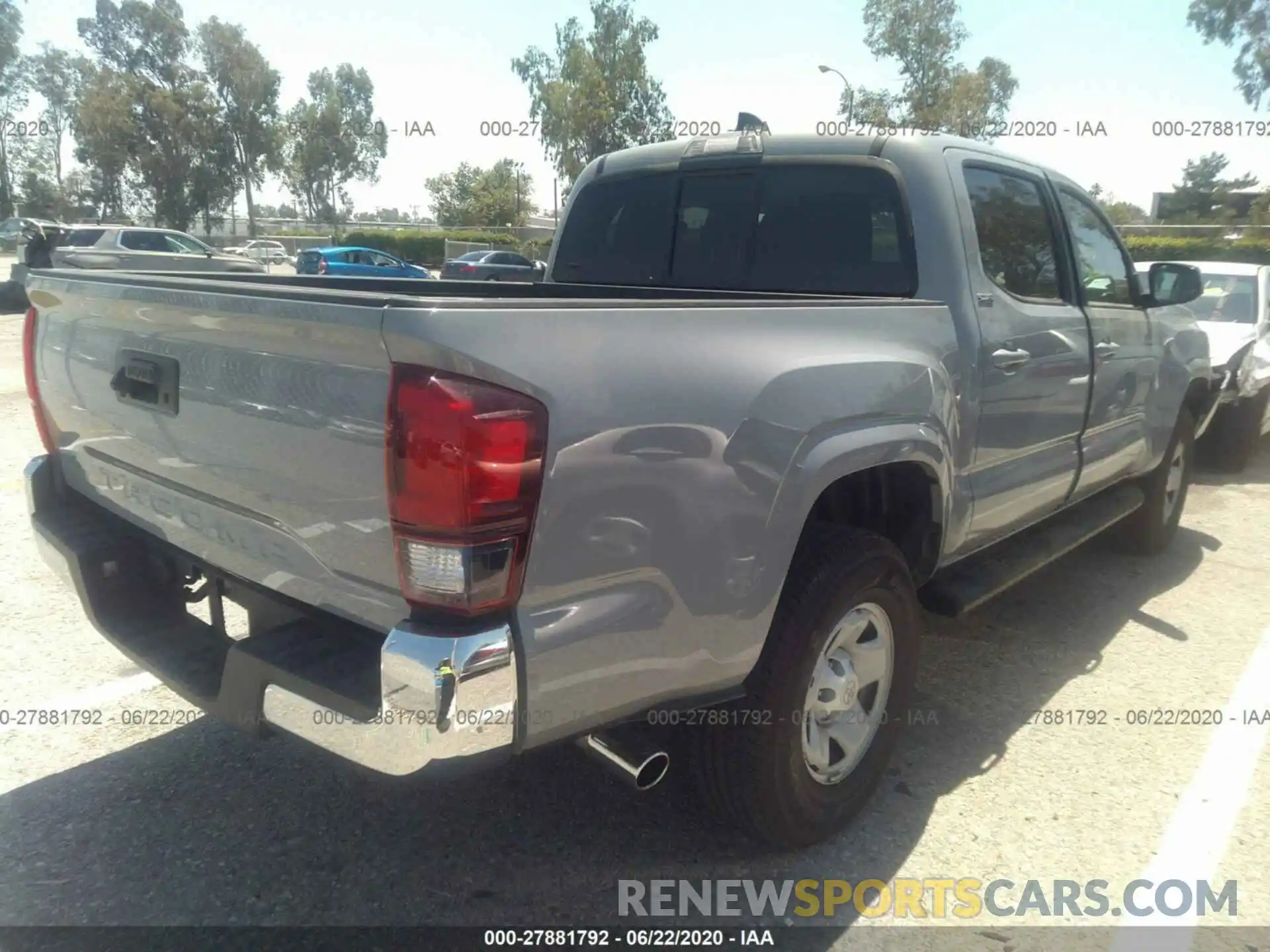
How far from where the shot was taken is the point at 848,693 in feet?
8.81

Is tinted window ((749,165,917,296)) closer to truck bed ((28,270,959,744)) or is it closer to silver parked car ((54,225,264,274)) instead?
truck bed ((28,270,959,744))

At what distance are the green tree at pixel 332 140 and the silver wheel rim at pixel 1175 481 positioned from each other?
5645cm

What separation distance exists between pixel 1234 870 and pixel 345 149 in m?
67.2

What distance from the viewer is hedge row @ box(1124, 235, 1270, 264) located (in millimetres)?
28469

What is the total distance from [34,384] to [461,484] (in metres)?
1.94

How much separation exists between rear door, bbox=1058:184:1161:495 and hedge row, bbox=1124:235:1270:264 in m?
27.2

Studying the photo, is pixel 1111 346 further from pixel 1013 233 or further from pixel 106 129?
pixel 106 129

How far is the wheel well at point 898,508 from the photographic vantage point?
9.37 ft

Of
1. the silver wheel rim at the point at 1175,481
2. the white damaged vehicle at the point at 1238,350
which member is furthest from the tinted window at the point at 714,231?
the white damaged vehicle at the point at 1238,350

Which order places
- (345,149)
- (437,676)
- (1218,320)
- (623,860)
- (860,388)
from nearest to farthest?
(437,676) < (860,388) < (623,860) < (1218,320) < (345,149)

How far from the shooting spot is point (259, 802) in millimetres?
2834

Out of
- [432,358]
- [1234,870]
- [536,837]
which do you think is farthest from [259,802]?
[1234,870]

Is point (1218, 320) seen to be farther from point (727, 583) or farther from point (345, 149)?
point (345, 149)

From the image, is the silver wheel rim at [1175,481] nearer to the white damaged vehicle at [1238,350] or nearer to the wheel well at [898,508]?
the white damaged vehicle at [1238,350]
